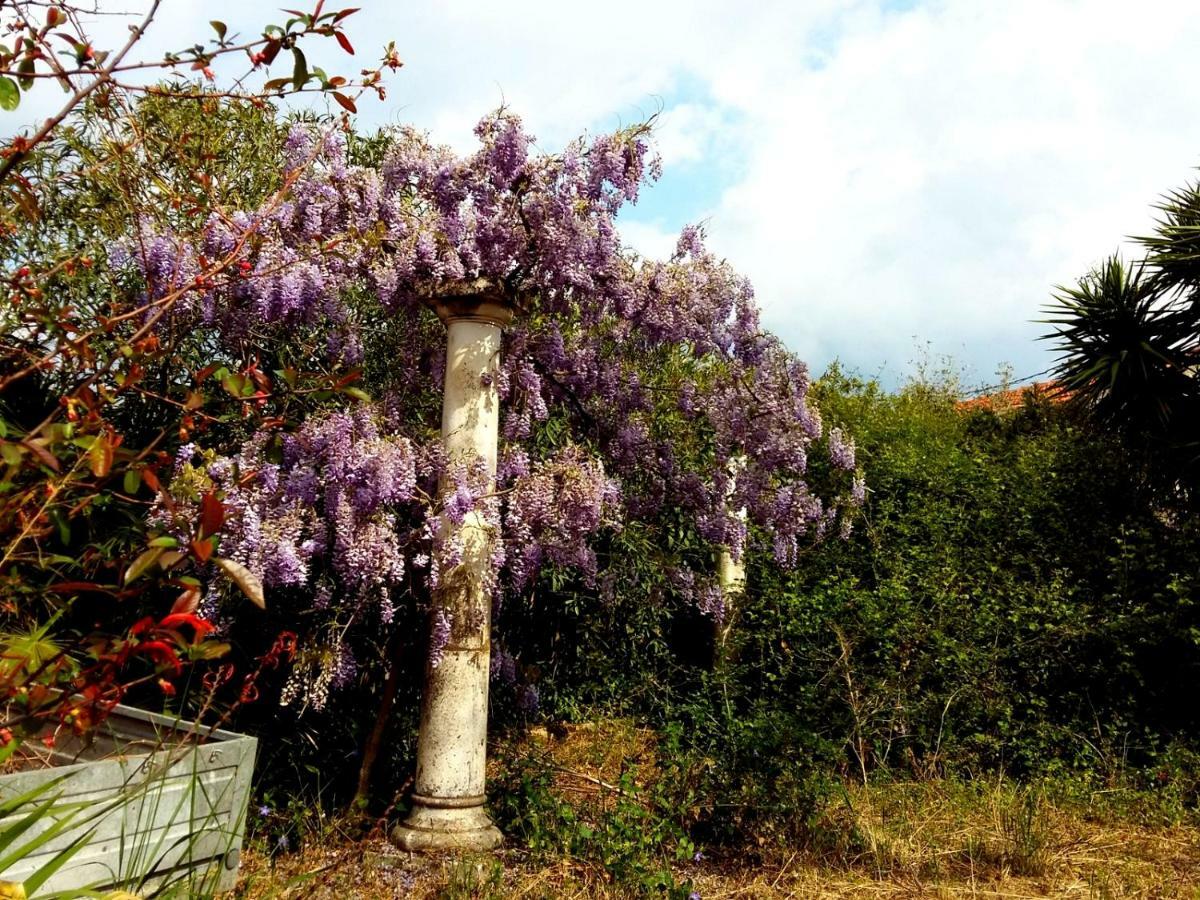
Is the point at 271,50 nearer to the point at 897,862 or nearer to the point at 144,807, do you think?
the point at 144,807

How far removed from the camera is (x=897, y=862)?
4.82 m

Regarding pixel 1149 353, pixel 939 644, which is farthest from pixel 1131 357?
pixel 939 644

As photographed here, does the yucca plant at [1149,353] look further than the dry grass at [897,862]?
Yes

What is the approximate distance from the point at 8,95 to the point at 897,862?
14.6 ft

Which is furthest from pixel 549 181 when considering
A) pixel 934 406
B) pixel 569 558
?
pixel 934 406

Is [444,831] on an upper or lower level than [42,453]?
lower

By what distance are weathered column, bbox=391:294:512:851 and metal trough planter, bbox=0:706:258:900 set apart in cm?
127

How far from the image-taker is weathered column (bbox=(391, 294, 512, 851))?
461cm

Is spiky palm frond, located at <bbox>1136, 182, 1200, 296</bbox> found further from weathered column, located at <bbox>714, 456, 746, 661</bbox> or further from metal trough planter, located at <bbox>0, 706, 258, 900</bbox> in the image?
metal trough planter, located at <bbox>0, 706, 258, 900</bbox>

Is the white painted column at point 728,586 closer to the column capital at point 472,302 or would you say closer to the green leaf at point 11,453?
the column capital at point 472,302

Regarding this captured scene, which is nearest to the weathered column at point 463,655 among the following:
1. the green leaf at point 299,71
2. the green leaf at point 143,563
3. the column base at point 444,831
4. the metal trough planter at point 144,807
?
the column base at point 444,831

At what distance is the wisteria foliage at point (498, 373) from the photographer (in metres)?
4.61

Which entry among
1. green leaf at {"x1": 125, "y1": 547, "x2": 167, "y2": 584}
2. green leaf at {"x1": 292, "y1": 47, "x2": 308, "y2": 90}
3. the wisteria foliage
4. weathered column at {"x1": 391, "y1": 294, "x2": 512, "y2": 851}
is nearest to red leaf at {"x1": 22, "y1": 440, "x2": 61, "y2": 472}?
green leaf at {"x1": 125, "y1": 547, "x2": 167, "y2": 584}

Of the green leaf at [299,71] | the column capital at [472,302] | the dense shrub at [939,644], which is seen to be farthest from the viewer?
the dense shrub at [939,644]
